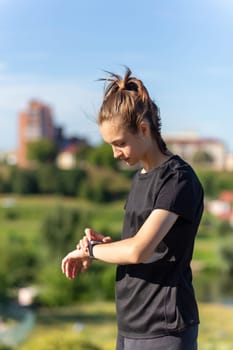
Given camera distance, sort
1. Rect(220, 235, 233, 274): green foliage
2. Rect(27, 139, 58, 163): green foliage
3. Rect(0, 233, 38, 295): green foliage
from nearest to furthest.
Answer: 1. Rect(0, 233, 38, 295): green foliage
2. Rect(220, 235, 233, 274): green foliage
3. Rect(27, 139, 58, 163): green foliage

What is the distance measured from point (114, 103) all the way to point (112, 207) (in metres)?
17.0

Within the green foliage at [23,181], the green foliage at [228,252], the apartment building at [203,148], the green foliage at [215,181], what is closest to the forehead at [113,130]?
the green foliage at [228,252]

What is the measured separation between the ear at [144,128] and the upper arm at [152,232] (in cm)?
9

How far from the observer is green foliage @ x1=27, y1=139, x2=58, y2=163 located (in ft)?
68.2

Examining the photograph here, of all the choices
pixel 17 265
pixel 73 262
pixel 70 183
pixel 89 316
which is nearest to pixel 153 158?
pixel 73 262

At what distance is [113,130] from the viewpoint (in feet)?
2.98

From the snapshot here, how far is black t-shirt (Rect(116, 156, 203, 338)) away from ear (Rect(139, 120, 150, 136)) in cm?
5

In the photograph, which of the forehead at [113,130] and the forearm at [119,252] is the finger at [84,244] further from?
the forehead at [113,130]

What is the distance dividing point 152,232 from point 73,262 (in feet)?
0.41

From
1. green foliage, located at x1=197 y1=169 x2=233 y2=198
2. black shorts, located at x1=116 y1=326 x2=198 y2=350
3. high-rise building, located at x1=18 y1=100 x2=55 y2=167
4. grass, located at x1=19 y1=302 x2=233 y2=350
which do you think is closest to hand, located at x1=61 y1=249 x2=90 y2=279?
black shorts, located at x1=116 y1=326 x2=198 y2=350

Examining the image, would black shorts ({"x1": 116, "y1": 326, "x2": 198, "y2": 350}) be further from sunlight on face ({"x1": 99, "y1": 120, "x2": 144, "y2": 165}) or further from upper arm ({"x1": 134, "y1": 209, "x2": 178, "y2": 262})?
sunlight on face ({"x1": 99, "y1": 120, "x2": 144, "y2": 165})

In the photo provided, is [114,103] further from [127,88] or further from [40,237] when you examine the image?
[40,237]

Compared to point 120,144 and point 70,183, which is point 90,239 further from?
point 70,183

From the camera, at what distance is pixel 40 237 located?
12.8 m
